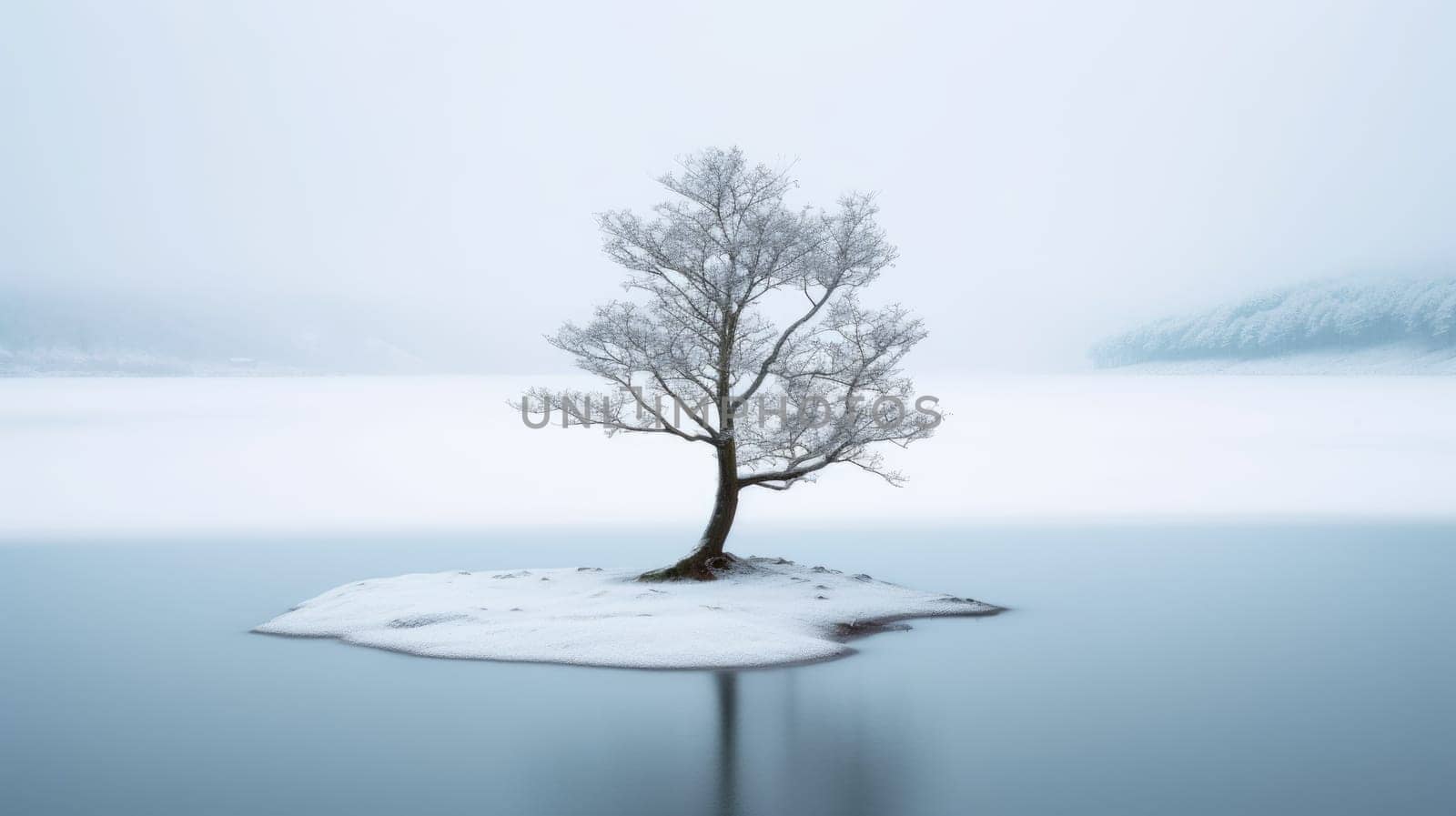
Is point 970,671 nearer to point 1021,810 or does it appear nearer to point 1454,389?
point 1021,810

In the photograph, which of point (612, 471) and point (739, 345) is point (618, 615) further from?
point (612, 471)

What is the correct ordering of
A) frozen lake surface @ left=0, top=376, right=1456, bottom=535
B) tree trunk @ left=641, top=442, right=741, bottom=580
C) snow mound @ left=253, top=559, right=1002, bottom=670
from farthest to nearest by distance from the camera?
frozen lake surface @ left=0, top=376, right=1456, bottom=535
tree trunk @ left=641, top=442, right=741, bottom=580
snow mound @ left=253, top=559, right=1002, bottom=670

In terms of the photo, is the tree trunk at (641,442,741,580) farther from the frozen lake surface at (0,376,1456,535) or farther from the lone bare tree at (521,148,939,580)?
the frozen lake surface at (0,376,1456,535)

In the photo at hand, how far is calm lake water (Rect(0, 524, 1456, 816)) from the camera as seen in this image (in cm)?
863

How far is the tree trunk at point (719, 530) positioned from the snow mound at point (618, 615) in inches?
14.2

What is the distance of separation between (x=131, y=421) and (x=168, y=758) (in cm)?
6525

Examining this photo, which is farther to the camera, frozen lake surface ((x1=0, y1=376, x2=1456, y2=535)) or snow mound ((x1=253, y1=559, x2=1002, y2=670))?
frozen lake surface ((x1=0, y1=376, x2=1456, y2=535))

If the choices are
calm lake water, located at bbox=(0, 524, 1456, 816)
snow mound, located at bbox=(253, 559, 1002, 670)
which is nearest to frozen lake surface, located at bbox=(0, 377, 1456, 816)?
calm lake water, located at bbox=(0, 524, 1456, 816)

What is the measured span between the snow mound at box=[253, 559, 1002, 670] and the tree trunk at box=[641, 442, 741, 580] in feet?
1.19

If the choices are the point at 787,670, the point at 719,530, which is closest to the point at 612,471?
the point at 719,530

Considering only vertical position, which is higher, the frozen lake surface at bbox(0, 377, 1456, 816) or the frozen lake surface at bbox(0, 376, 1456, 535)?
the frozen lake surface at bbox(0, 376, 1456, 535)

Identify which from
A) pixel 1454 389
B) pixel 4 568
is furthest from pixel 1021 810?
pixel 1454 389

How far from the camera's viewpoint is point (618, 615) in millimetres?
14500

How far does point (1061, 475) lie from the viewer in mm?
38094
